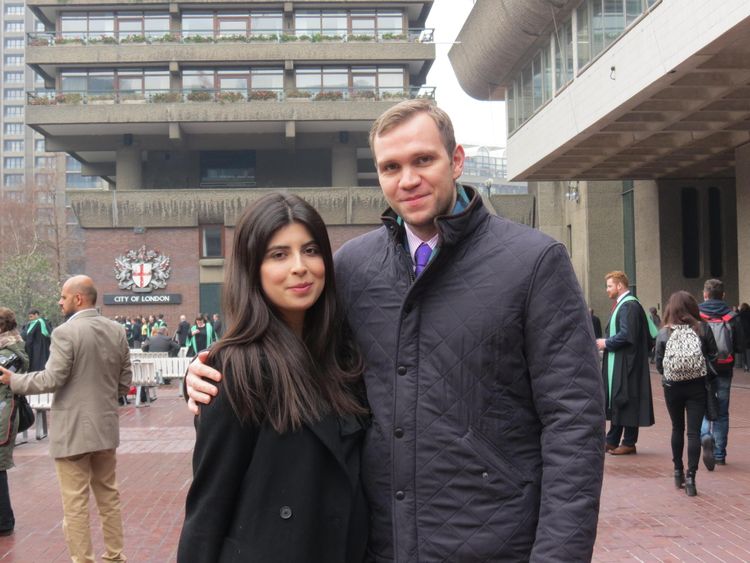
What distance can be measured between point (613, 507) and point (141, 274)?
4103 centimetres

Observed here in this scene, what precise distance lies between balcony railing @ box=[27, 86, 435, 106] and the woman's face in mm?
44138

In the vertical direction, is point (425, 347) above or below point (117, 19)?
below

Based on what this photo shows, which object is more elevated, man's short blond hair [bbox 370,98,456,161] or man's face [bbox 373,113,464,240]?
man's short blond hair [bbox 370,98,456,161]

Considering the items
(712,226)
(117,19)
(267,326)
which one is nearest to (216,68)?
(117,19)

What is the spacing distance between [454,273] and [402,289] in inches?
6.5

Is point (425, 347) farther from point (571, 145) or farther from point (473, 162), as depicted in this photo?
point (473, 162)

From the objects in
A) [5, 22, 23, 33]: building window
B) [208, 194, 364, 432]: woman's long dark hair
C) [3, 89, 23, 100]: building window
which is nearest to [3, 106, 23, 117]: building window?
[3, 89, 23, 100]: building window

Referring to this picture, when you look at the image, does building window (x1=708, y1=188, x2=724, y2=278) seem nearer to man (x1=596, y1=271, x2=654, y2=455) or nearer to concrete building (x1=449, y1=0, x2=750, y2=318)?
concrete building (x1=449, y1=0, x2=750, y2=318)

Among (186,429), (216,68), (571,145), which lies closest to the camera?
(186,429)

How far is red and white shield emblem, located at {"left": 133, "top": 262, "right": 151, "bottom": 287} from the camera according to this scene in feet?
153

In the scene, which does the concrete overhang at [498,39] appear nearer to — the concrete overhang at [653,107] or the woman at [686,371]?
the concrete overhang at [653,107]

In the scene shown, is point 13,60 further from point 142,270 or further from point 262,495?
point 262,495

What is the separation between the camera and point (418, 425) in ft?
8.41

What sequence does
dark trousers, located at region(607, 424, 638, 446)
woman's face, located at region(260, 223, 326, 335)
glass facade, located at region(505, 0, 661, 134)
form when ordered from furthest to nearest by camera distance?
1. glass facade, located at region(505, 0, 661, 134)
2. dark trousers, located at region(607, 424, 638, 446)
3. woman's face, located at region(260, 223, 326, 335)
